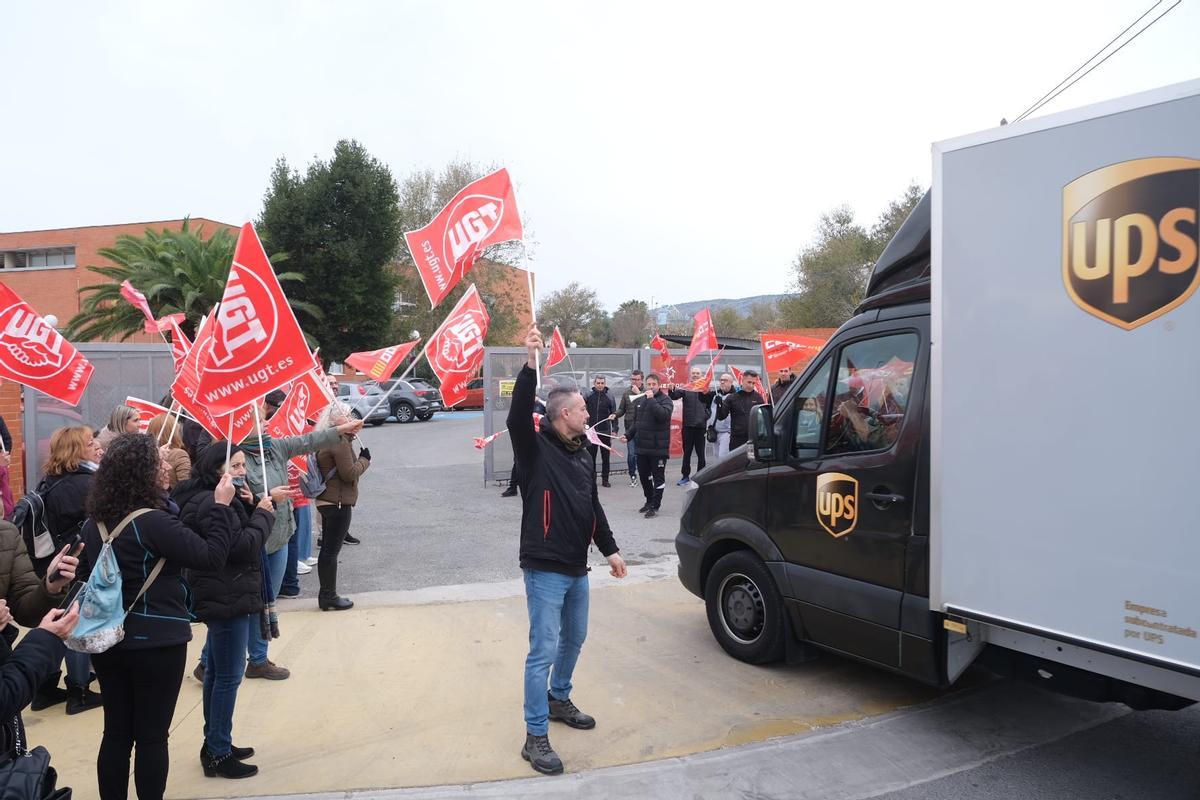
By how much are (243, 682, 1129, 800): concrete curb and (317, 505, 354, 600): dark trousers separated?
2866mm

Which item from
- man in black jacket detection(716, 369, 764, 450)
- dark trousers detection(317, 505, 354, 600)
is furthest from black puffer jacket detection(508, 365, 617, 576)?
man in black jacket detection(716, 369, 764, 450)

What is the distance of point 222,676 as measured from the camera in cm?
380

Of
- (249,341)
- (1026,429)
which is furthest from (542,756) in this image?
(1026,429)

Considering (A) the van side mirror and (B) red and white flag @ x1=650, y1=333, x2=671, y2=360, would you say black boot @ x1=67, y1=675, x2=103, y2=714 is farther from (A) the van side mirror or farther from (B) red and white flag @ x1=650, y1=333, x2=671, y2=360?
(B) red and white flag @ x1=650, y1=333, x2=671, y2=360

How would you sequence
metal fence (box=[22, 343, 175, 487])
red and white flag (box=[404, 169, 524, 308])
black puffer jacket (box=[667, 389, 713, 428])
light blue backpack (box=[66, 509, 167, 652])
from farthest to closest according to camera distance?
black puffer jacket (box=[667, 389, 713, 428]) < metal fence (box=[22, 343, 175, 487]) < red and white flag (box=[404, 169, 524, 308]) < light blue backpack (box=[66, 509, 167, 652])

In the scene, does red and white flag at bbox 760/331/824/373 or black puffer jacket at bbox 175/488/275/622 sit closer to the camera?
black puffer jacket at bbox 175/488/275/622

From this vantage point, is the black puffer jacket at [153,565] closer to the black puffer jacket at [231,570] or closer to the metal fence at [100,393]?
the black puffer jacket at [231,570]

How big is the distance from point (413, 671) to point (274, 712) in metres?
0.91

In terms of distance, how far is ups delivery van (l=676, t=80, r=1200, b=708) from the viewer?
3080mm

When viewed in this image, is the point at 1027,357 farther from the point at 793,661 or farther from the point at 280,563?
the point at 280,563

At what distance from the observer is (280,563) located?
562cm

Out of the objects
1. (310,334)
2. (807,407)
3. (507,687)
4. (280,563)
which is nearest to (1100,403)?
(807,407)

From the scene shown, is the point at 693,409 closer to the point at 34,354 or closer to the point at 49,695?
the point at 34,354

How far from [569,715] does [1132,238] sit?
11.8 ft
